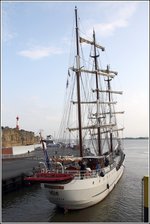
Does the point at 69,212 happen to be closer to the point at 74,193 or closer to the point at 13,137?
the point at 74,193

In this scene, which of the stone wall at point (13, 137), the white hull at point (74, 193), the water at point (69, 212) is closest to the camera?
the water at point (69, 212)

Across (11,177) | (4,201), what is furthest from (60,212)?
(11,177)

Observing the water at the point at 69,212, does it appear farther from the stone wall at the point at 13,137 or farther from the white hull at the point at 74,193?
the stone wall at the point at 13,137

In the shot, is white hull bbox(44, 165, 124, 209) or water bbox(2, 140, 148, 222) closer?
water bbox(2, 140, 148, 222)

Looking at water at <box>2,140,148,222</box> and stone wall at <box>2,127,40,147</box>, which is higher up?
stone wall at <box>2,127,40,147</box>

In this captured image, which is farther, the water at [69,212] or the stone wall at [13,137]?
the stone wall at [13,137]

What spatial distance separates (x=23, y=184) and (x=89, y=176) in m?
12.4

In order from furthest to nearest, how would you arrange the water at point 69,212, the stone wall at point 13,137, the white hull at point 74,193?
the stone wall at point 13,137
the white hull at point 74,193
the water at point 69,212

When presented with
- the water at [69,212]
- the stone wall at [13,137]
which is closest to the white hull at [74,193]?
the water at [69,212]

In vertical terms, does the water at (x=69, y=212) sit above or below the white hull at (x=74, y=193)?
below

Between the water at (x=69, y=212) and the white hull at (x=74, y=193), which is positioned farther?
the white hull at (x=74, y=193)

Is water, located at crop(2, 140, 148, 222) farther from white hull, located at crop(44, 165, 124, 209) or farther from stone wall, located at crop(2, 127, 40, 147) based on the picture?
stone wall, located at crop(2, 127, 40, 147)

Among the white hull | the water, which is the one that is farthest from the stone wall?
the white hull

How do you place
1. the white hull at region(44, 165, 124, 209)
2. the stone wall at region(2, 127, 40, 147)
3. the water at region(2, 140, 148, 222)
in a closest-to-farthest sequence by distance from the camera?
the water at region(2, 140, 148, 222) < the white hull at region(44, 165, 124, 209) < the stone wall at region(2, 127, 40, 147)
